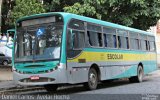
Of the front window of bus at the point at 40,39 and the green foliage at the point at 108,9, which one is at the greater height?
the green foliage at the point at 108,9

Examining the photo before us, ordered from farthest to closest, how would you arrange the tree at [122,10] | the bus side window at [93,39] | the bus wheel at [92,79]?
the tree at [122,10] < the bus side window at [93,39] < the bus wheel at [92,79]

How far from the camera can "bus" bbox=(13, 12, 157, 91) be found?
1550 cm

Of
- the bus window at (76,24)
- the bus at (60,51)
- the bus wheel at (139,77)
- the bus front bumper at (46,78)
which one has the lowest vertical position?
the bus wheel at (139,77)

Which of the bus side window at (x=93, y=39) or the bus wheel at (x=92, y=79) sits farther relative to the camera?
the bus side window at (x=93, y=39)

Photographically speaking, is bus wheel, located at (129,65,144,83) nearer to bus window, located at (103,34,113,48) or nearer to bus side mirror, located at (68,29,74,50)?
bus window, located at (103,34,113,48)

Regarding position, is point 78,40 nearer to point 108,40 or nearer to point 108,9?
point 108,40

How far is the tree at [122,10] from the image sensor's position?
25688mm

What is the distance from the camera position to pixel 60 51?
15.5 m

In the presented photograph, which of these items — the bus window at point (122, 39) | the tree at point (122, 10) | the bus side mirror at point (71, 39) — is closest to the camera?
the bus side mirror at point (71, 39)

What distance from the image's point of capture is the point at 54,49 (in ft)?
51.3

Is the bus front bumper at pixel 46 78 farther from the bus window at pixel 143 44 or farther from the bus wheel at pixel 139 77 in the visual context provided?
the bus window at pixel 143 44

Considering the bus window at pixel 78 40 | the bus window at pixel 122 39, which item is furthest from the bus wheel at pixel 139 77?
the bus window at pixel 78 40

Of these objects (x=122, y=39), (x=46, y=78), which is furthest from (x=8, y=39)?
(x=122, y=39)

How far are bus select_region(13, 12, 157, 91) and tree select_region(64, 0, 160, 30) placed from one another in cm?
644
